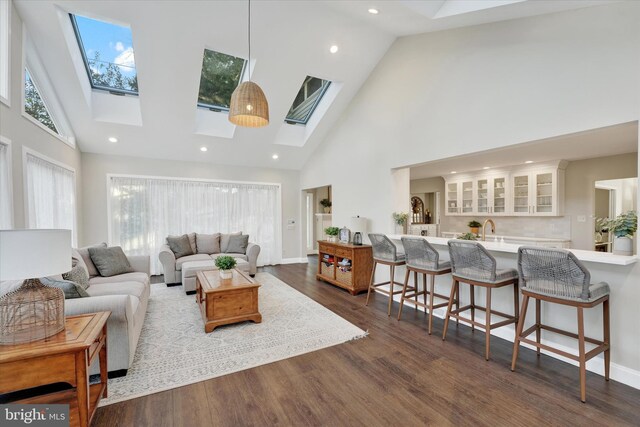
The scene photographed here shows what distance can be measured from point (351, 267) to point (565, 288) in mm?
2912

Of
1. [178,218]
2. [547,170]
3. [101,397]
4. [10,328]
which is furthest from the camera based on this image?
[178,218]

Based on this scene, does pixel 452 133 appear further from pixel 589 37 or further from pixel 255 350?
pixel 255 350

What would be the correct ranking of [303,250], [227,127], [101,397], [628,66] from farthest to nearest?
[303,250] → [227,127] → [628,66] → [101,397]

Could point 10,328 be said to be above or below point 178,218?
below

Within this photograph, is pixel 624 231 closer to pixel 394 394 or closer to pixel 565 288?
pixel 565 288

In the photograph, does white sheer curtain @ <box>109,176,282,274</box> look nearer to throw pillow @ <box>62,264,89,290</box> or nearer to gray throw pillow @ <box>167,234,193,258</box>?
gray throw pillow @ <box>167,234,193,258</box>

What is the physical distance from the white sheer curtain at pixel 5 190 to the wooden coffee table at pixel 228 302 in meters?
1.98

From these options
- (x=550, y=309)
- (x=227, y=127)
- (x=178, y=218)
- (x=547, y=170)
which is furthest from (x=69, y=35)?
(x=547, y=170)

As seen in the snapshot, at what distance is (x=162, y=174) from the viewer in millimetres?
6172

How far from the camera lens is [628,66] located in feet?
7.29

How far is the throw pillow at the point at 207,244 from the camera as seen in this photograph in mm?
5980

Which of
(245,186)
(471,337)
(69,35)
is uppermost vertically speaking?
(69,35)

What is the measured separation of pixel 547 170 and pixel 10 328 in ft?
23.4

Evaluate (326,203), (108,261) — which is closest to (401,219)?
(108,261)
